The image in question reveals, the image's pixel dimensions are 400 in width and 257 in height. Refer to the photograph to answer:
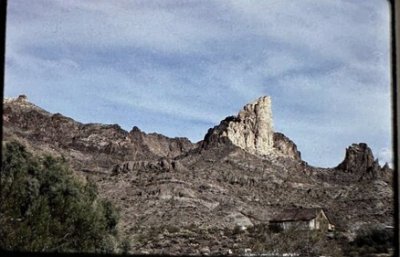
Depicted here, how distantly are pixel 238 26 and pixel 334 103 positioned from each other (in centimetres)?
491

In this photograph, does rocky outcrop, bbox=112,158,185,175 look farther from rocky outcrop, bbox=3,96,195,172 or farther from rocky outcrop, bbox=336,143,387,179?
rocky outcrop, bbox=336,143,387,179

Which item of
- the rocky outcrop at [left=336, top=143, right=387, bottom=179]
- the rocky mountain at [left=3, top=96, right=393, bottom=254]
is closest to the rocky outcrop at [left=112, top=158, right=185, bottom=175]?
the rocky mountain at [left=3, top=96, right=393, bottom=254]

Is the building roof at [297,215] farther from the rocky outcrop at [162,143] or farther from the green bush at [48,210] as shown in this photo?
the green bush at [48,210]

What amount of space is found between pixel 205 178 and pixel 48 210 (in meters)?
12.8

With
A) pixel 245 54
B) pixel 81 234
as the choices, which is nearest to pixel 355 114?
pixel 245 54

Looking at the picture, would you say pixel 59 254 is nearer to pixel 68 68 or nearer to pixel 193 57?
pixel 193 57

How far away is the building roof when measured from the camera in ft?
58.1

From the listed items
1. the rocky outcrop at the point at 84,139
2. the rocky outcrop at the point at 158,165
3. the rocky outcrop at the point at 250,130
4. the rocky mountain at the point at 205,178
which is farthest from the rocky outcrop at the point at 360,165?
the rocky outcrop at the point at 84,139

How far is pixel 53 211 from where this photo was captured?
8.05 metres

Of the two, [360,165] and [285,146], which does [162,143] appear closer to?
[285,146]

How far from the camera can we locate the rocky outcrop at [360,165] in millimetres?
20547

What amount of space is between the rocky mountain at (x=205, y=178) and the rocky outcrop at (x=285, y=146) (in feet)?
0.12

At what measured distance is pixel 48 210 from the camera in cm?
753

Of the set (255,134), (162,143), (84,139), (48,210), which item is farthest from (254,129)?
(48,210)
